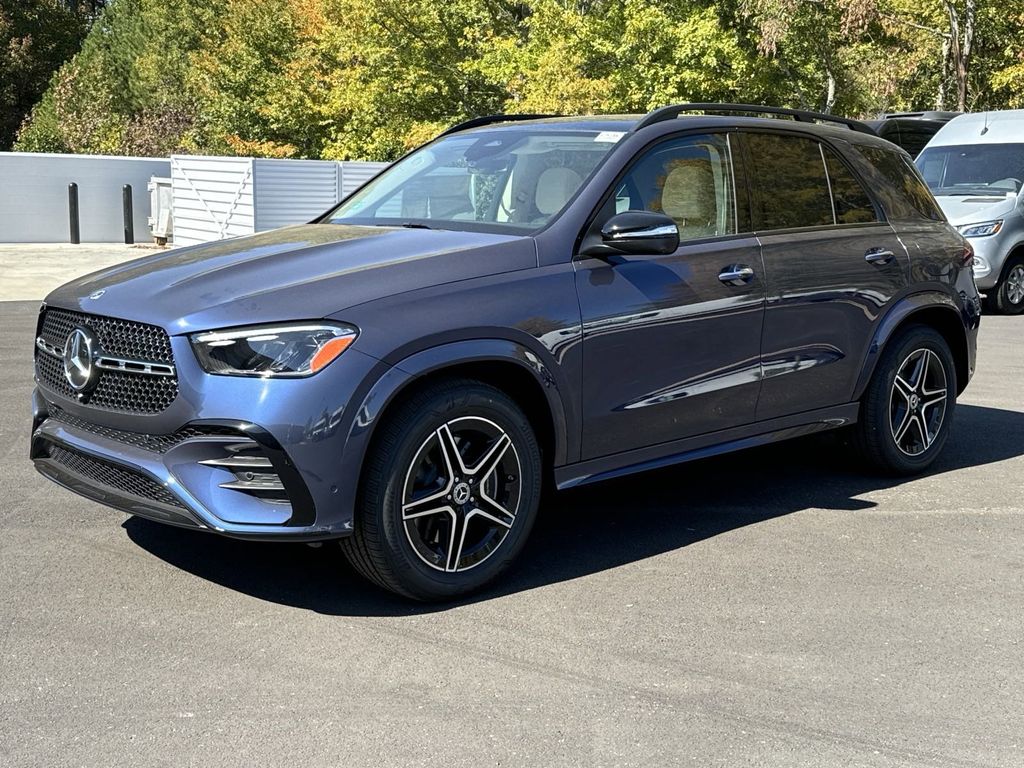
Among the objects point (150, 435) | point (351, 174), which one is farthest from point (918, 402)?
point (351, 174)

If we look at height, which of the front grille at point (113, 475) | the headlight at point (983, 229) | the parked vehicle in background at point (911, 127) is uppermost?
the parked vehicle in background at point (911, 127)

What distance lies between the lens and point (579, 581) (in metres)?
4.86

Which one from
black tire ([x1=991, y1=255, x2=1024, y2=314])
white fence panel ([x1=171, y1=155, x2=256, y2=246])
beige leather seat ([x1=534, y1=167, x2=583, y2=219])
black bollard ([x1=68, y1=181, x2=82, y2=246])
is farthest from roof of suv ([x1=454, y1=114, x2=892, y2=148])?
black bollard ([x1=68, y1=181, x2=82, y2=246])

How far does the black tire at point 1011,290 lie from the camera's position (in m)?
15.2

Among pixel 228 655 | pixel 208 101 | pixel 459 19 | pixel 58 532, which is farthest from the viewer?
pixel 208 101

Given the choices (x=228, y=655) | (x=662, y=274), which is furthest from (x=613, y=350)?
(x=228, y=655)

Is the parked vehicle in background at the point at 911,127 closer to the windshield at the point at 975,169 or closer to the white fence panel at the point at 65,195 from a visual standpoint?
the windshield at the point at 975,169

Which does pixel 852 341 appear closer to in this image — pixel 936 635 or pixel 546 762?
pixel 936 635

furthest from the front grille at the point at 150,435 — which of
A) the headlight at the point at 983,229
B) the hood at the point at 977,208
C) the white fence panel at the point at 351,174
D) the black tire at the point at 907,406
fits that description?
the white fence panel at the point at 351,174

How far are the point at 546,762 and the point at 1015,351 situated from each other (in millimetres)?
9640

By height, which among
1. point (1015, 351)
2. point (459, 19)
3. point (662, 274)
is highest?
point (459, 19)

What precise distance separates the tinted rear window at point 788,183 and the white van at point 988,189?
9.53 metres

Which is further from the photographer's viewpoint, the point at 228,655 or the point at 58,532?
the point at 58,532

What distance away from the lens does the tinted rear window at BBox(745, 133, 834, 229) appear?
226 inches
